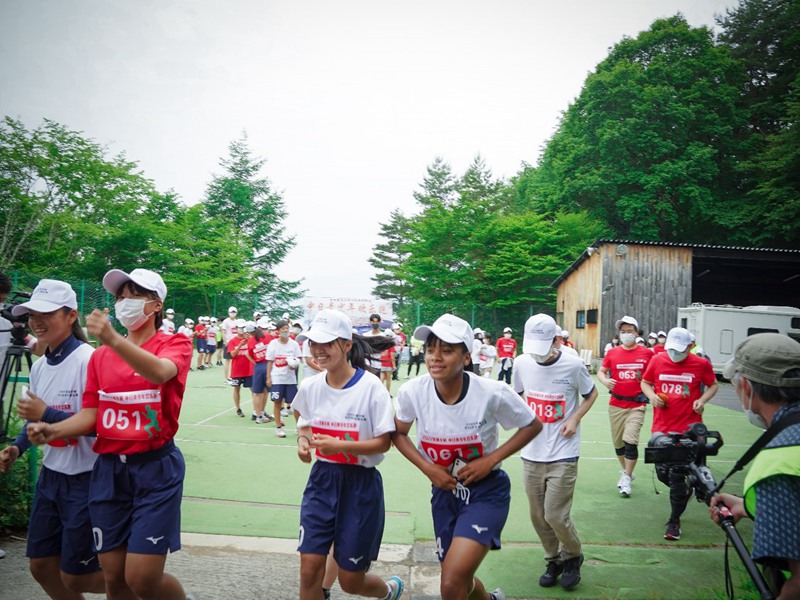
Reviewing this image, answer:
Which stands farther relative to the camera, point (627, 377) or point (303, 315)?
point (303, 315)

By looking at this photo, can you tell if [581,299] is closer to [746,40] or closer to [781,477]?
[746,40]

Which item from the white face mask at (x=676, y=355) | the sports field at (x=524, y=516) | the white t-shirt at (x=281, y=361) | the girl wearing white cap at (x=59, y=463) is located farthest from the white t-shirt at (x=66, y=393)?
the white t-shirt at (x=281, y=361)

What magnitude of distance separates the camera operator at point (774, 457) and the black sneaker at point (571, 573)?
111 inches

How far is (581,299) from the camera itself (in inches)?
1134

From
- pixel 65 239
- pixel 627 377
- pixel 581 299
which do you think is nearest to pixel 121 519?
pixel 627 377

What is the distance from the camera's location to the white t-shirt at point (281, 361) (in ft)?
36.1

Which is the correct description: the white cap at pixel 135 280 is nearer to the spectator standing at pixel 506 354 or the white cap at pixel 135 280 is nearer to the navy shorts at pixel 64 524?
the navy shorts at pixel 64 524

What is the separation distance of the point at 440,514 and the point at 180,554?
266 centimetres

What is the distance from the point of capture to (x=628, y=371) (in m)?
7.79

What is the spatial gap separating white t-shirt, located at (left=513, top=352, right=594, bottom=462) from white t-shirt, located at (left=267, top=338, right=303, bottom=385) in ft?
20.8

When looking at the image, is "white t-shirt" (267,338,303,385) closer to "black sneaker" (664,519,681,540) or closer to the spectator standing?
"black sneaker" (664,519,681,540)

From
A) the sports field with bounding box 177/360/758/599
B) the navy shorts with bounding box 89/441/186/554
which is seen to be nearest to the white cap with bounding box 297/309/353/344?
the navy shorts with bounding box 89/441/186/554

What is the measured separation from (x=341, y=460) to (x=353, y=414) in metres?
0.29

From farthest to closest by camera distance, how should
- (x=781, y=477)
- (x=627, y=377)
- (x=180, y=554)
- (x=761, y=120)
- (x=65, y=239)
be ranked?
(x=761, y=120) → (x=65, y=239) → (x=627, y=377) → (x=180, y=554) → (x=781, y=477)
